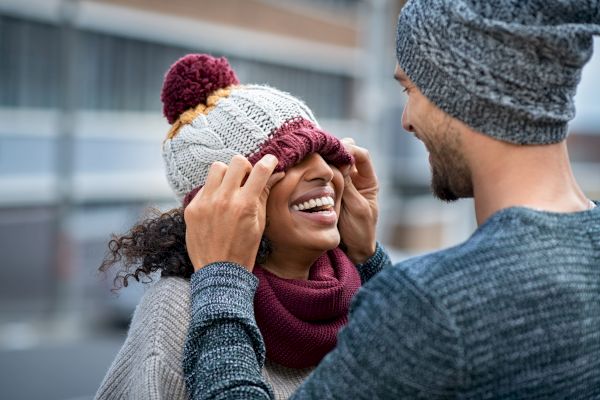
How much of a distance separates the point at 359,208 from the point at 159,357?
0.82m

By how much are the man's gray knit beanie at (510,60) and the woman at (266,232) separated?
0.70 meters

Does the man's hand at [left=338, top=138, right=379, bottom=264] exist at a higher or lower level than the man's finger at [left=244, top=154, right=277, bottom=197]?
lower

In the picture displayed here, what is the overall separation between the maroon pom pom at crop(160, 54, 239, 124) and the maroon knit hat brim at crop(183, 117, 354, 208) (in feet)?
0.87

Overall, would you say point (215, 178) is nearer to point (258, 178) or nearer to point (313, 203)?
point (258, 178)

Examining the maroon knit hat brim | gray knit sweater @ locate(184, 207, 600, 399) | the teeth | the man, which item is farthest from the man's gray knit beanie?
the teeth

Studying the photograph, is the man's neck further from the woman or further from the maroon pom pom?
the maroon pom pom

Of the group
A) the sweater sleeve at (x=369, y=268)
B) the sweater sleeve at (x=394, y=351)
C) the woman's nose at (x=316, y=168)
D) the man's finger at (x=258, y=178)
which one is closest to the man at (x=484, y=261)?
the sweater sleeve at (x=394, y=351)

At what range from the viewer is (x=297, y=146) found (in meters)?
2.40

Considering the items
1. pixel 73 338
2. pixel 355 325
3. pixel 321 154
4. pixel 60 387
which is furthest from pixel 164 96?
pixel 73 338


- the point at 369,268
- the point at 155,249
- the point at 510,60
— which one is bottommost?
the point at 369,268

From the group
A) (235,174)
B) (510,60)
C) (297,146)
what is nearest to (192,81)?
(297,146)

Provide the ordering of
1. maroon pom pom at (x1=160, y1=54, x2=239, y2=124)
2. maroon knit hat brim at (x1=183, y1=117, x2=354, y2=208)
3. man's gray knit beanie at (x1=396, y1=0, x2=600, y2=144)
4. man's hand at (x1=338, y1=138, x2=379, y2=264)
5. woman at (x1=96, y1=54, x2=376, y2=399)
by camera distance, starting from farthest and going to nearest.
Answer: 1. man's hand at (x1=338, y1=138, x2=379, y2=264)
2. maroon pom pom at (x1=160, y1=54, x2=239, y2=124)
3. maroon knit hat brim at (x1=183, y1=117, x2=354, y2=208)
4. woman at (x1=96, y1=54, x2=376, y2=399)
5. man's gray knit beanie at (x1=396, y1=0, x2=600, y2=144)

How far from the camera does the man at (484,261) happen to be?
5.24ft

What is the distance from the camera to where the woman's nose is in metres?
2.48
